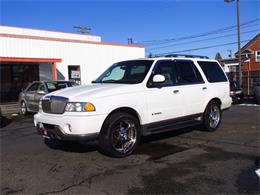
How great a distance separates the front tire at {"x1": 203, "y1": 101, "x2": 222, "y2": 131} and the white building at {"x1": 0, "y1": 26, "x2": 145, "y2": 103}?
11.9 metres

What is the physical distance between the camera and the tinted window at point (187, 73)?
7.37 m

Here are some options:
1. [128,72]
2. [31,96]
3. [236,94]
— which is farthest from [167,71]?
[236,94]

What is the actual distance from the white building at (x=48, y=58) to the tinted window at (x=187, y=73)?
1171 centimetres

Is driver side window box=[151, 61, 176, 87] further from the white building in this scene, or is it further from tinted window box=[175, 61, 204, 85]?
the white building

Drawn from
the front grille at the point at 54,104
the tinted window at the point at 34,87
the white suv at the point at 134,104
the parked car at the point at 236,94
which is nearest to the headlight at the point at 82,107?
the white suv at the point at 134,104

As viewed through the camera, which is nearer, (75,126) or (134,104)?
(75,126)

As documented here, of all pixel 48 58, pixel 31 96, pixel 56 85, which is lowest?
pixel 31 96

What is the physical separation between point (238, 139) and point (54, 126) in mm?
4204

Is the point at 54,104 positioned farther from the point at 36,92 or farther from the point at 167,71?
the point at 36,92

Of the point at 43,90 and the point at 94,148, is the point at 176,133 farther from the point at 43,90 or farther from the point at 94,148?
the point at 43,90

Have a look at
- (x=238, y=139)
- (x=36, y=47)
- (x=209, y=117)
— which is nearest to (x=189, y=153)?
(x=238, y=139)

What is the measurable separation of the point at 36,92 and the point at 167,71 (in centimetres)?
801

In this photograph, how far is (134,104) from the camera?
20.2 ft

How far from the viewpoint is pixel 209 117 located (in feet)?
27.0
